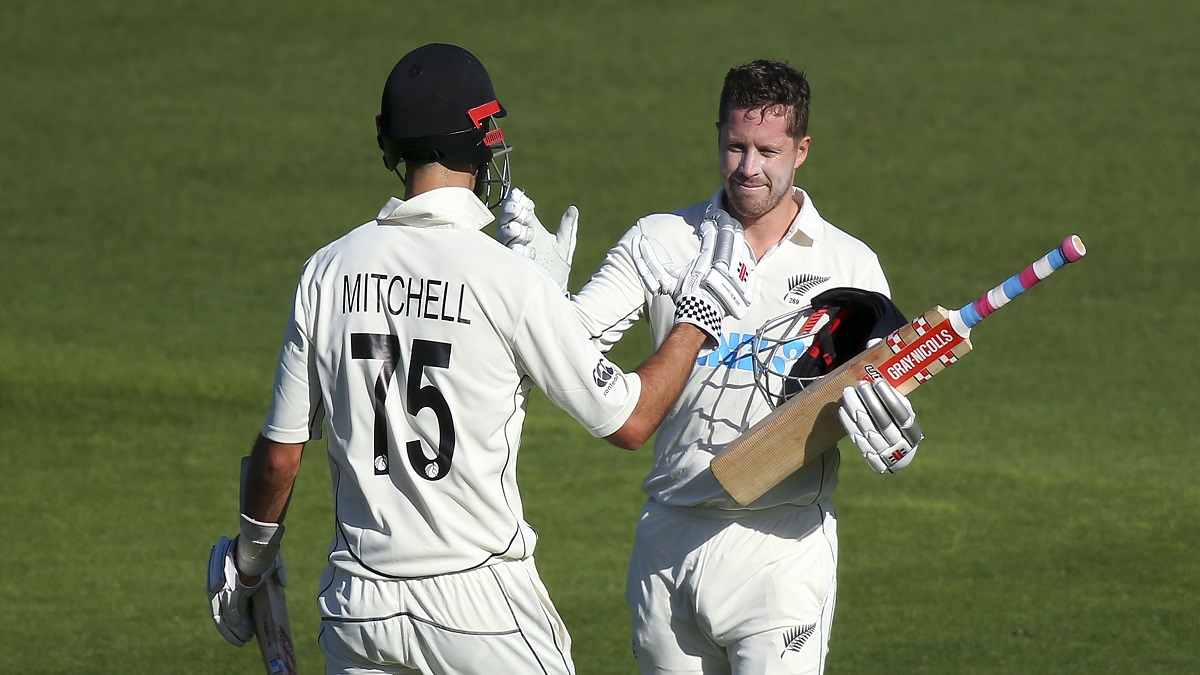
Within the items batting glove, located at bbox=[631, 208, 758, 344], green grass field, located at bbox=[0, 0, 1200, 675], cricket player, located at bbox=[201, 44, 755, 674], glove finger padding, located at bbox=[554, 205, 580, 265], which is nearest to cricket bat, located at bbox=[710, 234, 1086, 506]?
batting glove, located at bbox=[631, 208, 758, 344]

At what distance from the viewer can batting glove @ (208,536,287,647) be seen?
360cm

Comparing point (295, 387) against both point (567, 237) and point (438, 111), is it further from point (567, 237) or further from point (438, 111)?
point (567, 237)

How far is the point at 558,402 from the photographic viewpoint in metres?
3.26

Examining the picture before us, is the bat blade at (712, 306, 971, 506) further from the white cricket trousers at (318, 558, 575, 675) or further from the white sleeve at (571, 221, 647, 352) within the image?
the white cricket trousers at (318, 558, 575, 675)

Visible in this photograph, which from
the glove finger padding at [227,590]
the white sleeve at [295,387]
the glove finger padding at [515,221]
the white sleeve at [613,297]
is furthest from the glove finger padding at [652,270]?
the glove finger padding at [227,590]

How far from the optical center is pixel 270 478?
3.39 m

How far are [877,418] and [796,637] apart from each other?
2.33 feet

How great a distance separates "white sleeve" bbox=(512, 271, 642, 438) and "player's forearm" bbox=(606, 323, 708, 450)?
0.14ft

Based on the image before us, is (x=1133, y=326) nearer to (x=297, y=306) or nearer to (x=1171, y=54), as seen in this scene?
(x=1171, y=54)

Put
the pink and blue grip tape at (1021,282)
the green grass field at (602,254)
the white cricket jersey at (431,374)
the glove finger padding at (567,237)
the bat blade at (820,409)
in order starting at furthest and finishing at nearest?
the green grass field at (602,254) → the glove finger padding at (567,237) → the bat blade at (820,409) → the pink and blue grip tape at (1021,282) → the white cricket jersey at (431,374)

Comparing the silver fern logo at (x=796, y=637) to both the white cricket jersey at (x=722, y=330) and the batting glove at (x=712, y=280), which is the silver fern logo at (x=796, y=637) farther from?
the batting glove at (x=712, y=280)

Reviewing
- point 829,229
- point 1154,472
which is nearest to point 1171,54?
point 1154,472

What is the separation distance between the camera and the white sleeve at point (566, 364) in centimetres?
317

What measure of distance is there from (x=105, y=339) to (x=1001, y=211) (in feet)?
26.0
